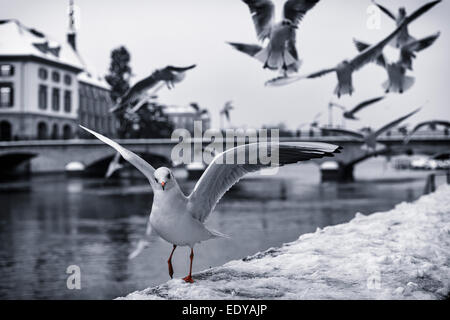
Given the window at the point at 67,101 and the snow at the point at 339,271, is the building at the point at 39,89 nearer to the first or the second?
the window at the point at 67,101

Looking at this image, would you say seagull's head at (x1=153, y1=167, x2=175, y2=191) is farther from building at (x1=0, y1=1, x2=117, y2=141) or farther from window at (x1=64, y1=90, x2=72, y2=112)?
window at (x1=64, y1=90, x2=72, y2=112)

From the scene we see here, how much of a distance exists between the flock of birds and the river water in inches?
151

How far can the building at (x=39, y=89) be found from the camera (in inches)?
767

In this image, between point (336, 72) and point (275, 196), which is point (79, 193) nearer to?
point (275, 196)

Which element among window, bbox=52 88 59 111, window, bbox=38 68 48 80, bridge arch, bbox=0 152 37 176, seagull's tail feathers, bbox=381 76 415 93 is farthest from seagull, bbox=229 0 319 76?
window, bbox=52 88 59 111

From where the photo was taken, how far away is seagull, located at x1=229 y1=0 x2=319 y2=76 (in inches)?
98.3

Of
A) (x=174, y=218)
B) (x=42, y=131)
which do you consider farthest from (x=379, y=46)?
(x=42, y=131)

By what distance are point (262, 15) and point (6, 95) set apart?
19.5m

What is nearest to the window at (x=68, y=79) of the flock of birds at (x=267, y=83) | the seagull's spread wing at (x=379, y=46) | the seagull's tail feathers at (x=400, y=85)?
the flock of birds at (x=267, y=83)

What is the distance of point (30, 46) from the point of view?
2109 cm

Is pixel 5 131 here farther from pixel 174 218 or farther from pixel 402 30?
pixel 174 218

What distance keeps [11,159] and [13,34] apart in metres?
5.72
